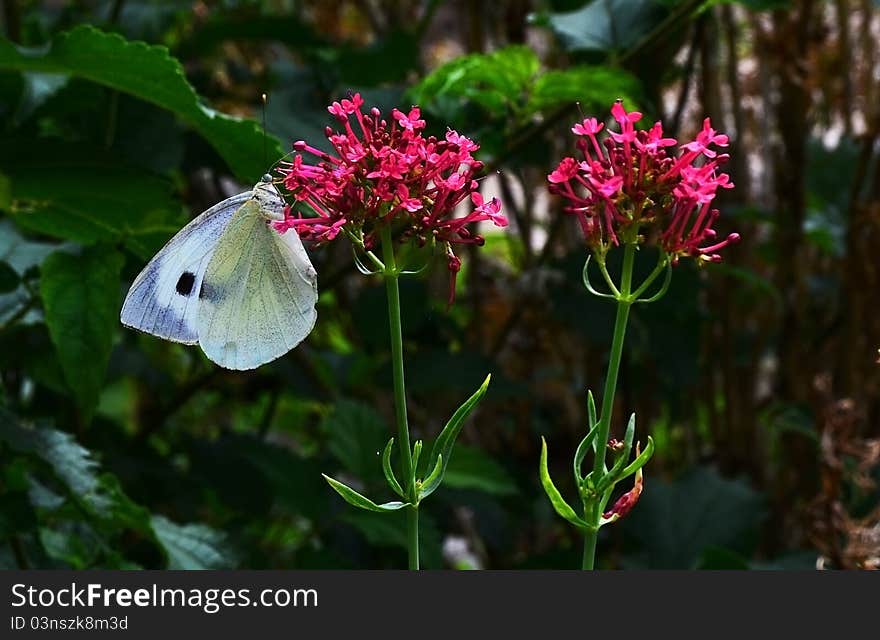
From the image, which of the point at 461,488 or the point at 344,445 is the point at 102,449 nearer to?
the point at 344,445

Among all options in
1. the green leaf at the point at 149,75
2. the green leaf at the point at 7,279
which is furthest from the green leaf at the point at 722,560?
the green leaf at the point at 7,279

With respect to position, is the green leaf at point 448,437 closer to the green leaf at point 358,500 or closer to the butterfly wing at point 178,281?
the green leaf at point 358,500

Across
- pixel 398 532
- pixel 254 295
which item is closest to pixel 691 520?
pixel 398 532

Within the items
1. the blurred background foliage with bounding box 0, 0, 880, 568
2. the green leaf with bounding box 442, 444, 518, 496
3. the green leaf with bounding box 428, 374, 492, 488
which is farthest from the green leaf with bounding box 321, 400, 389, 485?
the green leaf with bounding box 428, 374, 492, 488

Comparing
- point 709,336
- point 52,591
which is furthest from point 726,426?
point 52,591

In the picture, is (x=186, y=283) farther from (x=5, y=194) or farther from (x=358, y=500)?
(x=358, y=500)

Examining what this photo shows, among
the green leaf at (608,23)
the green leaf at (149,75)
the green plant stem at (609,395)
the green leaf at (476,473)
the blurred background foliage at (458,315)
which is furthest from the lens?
the green leaf at (476,473)
